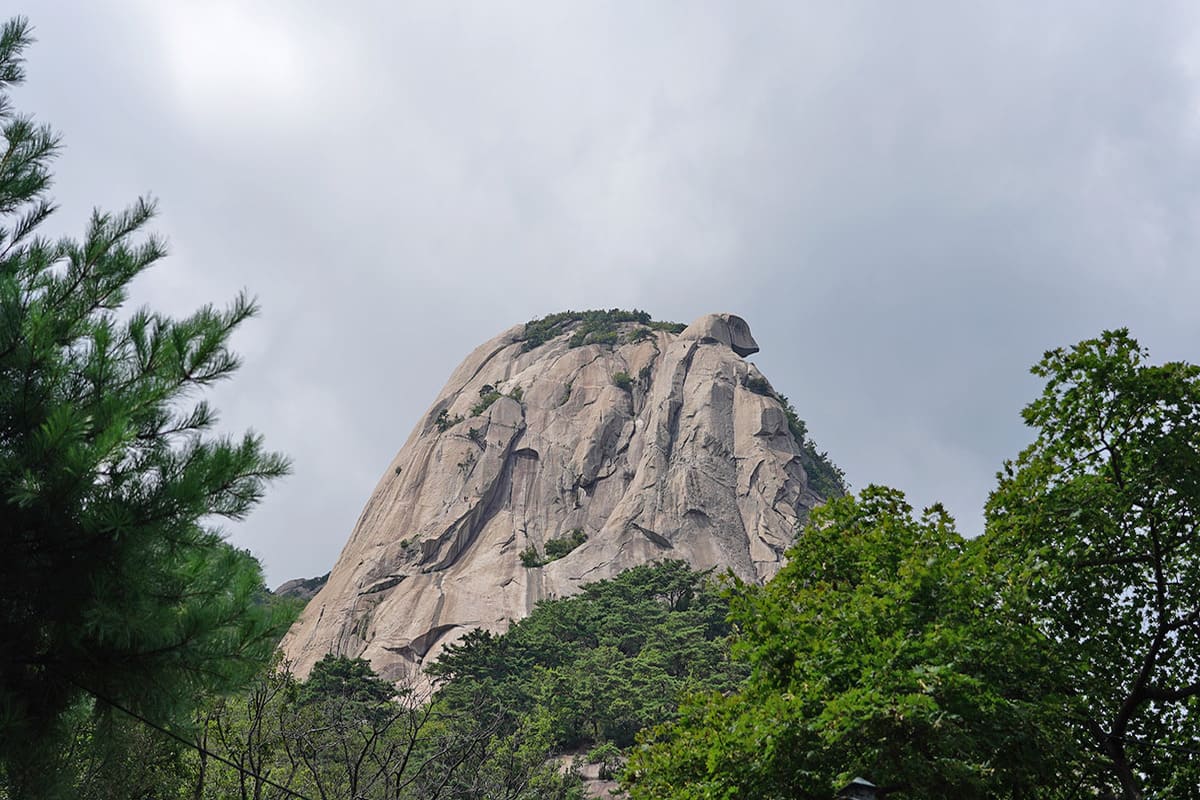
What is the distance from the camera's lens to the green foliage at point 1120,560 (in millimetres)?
8469

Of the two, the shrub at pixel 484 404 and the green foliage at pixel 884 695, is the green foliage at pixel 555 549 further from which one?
the green foliage at pixel 884 695

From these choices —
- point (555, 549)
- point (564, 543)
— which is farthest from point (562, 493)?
point (555, 549)

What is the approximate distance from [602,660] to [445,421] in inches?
1152

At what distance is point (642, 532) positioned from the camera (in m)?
47.7

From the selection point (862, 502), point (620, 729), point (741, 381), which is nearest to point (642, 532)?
point (741, 381)

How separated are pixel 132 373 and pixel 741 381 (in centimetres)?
5393

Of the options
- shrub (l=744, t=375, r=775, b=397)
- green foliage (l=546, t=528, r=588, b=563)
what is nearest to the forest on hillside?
green foliage (l=546, t=528, r=588, b=563)

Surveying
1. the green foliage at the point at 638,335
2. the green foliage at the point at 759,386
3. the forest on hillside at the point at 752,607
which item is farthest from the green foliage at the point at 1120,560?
the green foliage at the point at 638,335

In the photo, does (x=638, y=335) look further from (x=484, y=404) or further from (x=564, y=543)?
(x=564, y=543)

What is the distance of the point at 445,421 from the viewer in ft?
189

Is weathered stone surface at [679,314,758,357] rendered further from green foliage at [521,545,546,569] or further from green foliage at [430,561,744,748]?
green foliage at [430,561,744,748]

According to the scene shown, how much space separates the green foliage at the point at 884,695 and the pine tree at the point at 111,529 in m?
5.05

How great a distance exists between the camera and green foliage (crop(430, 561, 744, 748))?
90.9 ft

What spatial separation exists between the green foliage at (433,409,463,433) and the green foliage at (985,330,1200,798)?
1929 inches
